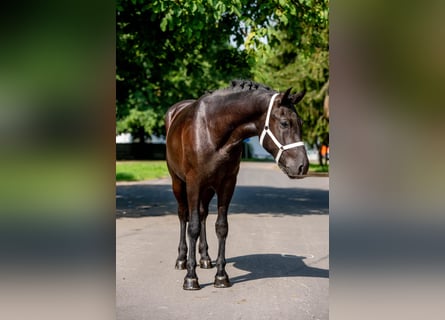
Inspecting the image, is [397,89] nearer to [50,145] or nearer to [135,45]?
[50,145]

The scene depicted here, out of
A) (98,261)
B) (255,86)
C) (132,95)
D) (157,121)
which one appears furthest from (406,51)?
(157,121)

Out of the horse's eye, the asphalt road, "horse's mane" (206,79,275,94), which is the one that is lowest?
the asphalt road

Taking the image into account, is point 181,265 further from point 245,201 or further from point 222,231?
point 245,201

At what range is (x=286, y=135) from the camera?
6.04 meters

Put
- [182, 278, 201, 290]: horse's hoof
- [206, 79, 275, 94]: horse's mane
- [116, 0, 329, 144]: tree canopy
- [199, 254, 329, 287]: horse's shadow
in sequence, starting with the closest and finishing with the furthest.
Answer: [206, 79, 275, 94]: horse's mane, [182, 278, 201, 290]: horse's hoof, [199, 254, 329, 287]: horse's shadow, [116, 0, 329, 144]: tree canopy

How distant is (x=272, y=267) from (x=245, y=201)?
988 cm

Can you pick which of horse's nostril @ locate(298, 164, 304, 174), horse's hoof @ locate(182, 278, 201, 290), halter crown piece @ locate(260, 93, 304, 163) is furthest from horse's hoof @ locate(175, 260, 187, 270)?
horse's nostril @ locate(298, 164, 304, 174)

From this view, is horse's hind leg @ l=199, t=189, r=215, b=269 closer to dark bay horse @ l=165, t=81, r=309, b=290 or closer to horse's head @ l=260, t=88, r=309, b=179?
dark bay horse @ l=165, t=81, r=309, b=290

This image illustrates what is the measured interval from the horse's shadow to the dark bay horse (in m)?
0.81

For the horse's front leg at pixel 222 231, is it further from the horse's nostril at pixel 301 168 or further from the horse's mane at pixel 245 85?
the horse's nostril at pixel 301 168

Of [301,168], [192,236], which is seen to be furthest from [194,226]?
[301,168]

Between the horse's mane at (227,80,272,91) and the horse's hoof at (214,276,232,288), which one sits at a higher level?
the horse's mane at (227,80,272,91)

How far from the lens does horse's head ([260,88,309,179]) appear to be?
5949mm

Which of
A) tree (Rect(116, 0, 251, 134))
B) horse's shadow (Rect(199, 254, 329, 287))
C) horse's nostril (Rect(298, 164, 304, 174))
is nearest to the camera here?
horse's nostril (Rect(298, 164, 304, 174))
